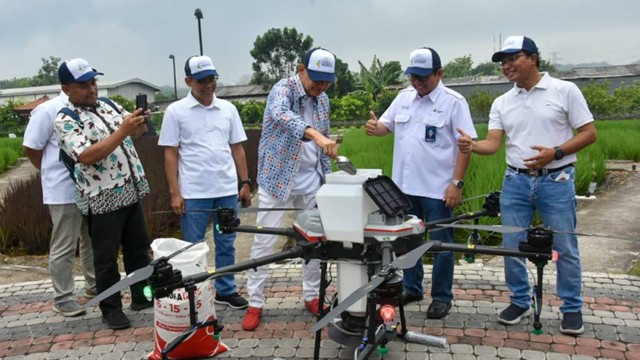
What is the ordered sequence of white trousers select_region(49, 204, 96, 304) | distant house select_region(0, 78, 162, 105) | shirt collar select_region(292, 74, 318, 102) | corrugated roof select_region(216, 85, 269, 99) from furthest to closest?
distant house select_region(0, 78, 162, 105), corrugated roof select_region(216, 85, 269, 99), white trousers select_region(49, 204, 96, 304), shirt collar select_region(292, 74, 318, 102)

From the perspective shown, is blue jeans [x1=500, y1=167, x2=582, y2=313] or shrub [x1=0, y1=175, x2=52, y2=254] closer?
blue jeans [x1=500, y1=167, x2=582, y2=313]

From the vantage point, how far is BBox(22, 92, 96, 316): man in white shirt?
3.78 meters

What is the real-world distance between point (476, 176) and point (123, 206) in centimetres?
394

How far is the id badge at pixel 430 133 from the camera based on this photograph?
11.7 feet

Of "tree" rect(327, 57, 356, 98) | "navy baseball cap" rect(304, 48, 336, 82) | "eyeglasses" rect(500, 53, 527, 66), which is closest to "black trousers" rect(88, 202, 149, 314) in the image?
"navy baseball cap" rect(304, 48, 336, 82)

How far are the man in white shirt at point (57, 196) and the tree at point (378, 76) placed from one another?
3211 cm

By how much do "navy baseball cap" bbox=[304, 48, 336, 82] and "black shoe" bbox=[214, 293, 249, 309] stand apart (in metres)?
1.67

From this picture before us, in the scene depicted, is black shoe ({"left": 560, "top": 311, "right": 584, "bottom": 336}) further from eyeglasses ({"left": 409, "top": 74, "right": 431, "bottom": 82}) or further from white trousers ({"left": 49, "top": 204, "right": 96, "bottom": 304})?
white trousers ({"left": 49, "top": 204, "right": 96, "bottom": 304})

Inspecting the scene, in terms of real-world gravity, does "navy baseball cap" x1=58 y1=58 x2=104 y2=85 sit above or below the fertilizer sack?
above

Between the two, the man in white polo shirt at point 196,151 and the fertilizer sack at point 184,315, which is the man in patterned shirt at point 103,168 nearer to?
the man in white polo shirt at point 196,151

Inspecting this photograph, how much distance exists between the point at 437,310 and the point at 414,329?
235 mm

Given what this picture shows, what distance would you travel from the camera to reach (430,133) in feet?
11.7

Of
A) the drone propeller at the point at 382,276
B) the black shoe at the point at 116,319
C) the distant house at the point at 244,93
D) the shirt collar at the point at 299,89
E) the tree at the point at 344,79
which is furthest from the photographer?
the distant house at the point at 244,93

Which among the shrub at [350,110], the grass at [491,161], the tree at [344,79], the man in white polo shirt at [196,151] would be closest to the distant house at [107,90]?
the tree at [344,79]
